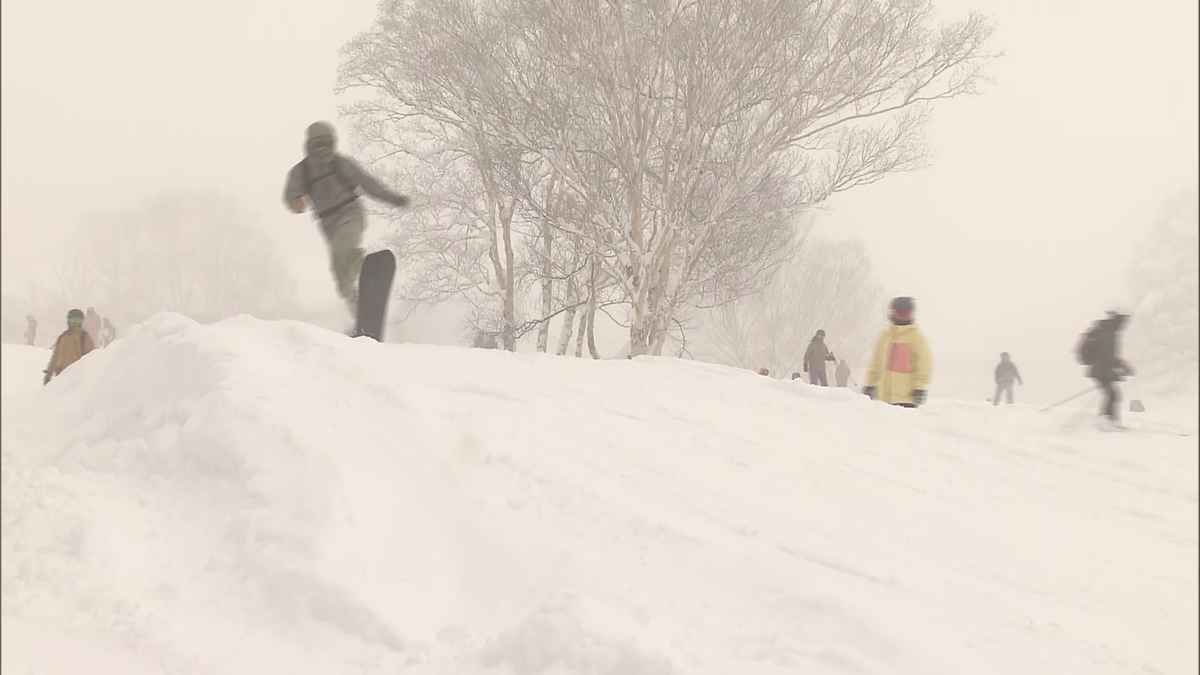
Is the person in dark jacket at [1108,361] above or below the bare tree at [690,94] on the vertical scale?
below

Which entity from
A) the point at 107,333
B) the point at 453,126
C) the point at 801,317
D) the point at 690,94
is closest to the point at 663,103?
the point at 690,94

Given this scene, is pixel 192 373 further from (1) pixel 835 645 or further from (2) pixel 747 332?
(2) pixel 747 332

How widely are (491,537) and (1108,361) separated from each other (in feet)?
23.8

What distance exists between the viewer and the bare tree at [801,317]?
93.3ft

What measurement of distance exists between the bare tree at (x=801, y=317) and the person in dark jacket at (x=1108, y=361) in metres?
19.9

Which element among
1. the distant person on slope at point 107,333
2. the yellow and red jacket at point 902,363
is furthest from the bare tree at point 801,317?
the yellow and red jacket at point 902,363

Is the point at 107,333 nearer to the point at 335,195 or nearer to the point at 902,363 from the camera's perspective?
the point at 335,195

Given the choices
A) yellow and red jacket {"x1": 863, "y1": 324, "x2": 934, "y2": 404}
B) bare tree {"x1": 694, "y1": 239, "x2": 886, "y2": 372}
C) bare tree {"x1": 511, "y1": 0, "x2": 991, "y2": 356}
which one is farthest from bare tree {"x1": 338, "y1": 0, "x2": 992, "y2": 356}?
bare tree {"x1": 694, "y1": 239, "x2": 886, "y2": 372}

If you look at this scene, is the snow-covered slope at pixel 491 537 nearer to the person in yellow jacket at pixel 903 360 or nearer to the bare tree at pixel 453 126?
the person in yellow jacket at pixel 903 360

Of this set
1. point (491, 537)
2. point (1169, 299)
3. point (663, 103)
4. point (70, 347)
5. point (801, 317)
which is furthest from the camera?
point (801, 317)

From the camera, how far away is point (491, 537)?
102 inches

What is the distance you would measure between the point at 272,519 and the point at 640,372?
3388 millimetres

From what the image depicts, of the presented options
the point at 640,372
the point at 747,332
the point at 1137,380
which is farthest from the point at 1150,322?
the point at 640,372

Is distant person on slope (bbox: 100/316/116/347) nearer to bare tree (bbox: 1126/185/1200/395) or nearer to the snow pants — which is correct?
the snow pants
